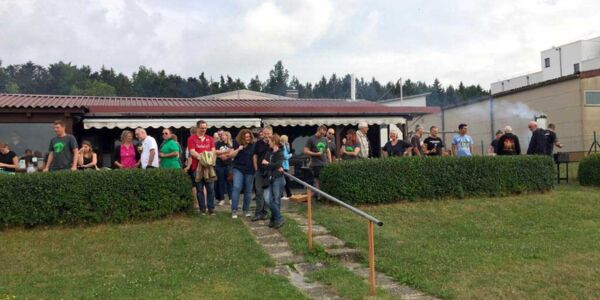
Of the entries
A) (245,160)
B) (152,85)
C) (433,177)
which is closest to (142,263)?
(245,160)

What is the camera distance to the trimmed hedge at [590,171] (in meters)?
12.3

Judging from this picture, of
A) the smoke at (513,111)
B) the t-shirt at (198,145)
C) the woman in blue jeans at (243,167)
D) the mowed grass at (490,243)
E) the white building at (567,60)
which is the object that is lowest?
the mowed grass at (490,243)

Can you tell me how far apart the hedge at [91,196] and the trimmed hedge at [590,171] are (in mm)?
9988

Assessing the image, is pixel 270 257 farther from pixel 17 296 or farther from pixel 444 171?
pixel 444 171

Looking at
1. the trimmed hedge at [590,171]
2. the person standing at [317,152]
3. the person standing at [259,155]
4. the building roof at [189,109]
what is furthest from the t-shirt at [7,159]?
the trimmed hedge at [590,171]

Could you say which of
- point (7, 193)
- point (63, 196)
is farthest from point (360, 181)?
point (7, 193)

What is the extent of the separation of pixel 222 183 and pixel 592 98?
2027 cm

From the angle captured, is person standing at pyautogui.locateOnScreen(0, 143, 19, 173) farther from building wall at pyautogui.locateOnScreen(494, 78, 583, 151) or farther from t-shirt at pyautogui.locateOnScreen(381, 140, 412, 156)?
building wall at pyautogui.locateOnScreen(494, 78, 583, 151)

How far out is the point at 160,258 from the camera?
21.4ft

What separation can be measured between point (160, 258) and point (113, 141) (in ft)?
26.7

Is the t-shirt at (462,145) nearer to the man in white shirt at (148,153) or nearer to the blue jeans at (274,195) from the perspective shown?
the blue jeans at (274,195)

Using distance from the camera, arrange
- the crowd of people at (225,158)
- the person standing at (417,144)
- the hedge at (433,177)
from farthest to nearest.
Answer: the person standing at (417,144), the hedge at (433,177), the crowd of people at (225,158)

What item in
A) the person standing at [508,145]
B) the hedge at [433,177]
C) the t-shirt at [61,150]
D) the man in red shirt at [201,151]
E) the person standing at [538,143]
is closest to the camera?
the t-shirt at [61,150]

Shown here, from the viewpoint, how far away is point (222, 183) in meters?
10.0
